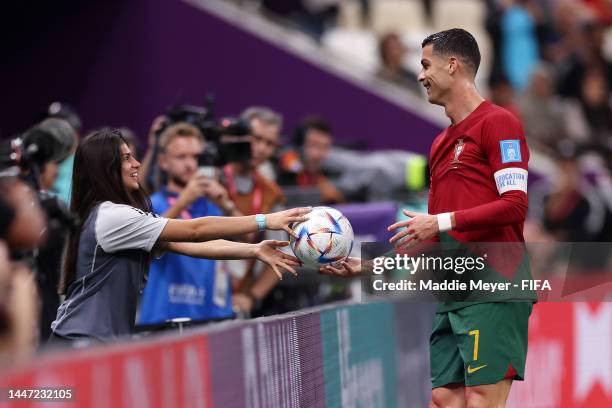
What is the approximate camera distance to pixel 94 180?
653cm

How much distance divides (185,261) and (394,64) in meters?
9.06

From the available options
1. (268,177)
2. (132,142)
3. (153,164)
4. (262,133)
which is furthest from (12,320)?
(268,177)

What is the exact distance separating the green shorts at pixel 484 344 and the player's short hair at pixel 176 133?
2829 mm

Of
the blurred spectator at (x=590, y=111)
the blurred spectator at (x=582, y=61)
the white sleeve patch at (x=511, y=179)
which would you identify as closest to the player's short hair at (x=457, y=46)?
the white sleeve patch at (x=511, y=179)

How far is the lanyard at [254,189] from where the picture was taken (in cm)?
965

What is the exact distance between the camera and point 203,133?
9344 millimetres

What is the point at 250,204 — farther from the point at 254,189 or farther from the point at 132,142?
the point at 132,142

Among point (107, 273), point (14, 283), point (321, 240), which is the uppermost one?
point (321, 240)

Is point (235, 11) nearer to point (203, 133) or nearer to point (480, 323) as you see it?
point (203, 133)

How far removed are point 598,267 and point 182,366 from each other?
10.8ft

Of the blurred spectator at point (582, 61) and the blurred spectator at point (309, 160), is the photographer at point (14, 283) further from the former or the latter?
the blurred spectator at point (582, 61)

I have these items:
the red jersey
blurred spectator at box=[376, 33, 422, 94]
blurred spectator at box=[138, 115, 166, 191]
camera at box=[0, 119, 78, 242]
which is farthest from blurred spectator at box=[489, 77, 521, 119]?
the red jersey

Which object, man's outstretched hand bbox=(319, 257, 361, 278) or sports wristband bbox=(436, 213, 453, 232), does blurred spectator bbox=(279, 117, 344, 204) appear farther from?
sports wristband bbox=(436, 213, 453, 232)

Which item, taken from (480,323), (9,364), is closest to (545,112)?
(480,323)
